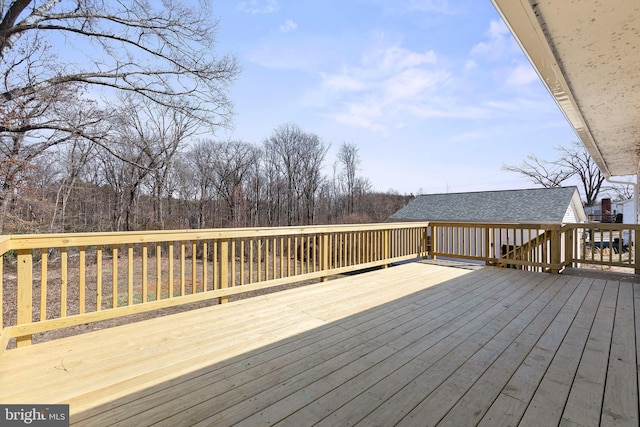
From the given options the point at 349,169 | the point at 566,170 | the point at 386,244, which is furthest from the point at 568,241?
the point at 566,170

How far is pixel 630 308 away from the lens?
11.2 ft

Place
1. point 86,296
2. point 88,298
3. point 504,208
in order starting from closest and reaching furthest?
point 88,298 < point 86,296 < point 504,208

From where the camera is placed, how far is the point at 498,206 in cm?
1448

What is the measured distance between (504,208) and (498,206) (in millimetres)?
380

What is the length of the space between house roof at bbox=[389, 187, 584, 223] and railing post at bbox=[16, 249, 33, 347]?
1474 cm

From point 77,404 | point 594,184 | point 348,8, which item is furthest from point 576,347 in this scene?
point 594,184

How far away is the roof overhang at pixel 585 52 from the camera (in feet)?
6.49

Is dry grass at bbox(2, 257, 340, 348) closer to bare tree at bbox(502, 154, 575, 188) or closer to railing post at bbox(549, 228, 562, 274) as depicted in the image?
railing post at bbox(549, 228, 562, 274)

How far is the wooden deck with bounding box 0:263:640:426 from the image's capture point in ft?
5.15

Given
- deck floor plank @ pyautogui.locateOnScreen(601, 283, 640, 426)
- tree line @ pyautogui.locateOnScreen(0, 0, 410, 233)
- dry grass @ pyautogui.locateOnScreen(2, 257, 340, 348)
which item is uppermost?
tree line @ pyautogui.locateOnScreen(0, 0, 410, 233)

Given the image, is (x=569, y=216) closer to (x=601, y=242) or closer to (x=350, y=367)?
(x=601, y=242)

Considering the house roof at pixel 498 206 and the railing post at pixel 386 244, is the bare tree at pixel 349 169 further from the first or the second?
the railing post at pixel 386 244

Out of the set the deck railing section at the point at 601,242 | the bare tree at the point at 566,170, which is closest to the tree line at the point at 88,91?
the deck railing section at the point at 601,242

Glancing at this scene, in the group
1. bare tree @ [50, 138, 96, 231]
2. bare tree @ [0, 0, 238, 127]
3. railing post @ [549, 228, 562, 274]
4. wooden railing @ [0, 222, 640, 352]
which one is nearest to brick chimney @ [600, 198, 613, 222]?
wooden railing @ [0, 222, 640, 352]
